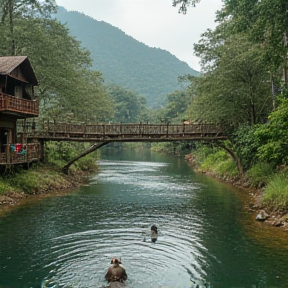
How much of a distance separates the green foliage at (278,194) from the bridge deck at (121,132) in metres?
11.2

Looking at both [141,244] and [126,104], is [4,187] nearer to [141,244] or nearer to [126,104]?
[141,244]

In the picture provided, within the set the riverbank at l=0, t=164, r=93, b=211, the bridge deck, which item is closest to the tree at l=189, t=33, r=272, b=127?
the bridge deck

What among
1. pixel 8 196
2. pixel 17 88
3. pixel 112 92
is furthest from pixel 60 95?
pixel 112 92

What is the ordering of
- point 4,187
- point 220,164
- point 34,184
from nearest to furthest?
point 4,187 < point 34,184 < point 220,164

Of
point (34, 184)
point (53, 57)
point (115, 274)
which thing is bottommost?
point (115, 274)

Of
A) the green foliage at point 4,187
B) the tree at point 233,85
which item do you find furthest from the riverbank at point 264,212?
the green foliage at point 4,187

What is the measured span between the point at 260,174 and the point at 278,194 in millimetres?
7993

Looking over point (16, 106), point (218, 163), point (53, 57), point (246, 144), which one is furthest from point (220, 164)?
point (16, 106)

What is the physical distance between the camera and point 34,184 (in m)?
26.5

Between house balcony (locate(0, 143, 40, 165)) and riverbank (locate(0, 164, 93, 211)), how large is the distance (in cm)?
97

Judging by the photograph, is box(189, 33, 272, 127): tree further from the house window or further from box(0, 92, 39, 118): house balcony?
the house window

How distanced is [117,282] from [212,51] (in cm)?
2402

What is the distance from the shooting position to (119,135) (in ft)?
102

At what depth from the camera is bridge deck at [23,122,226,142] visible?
101 feet
